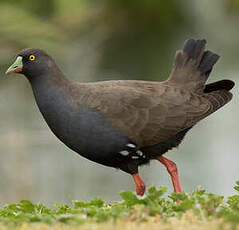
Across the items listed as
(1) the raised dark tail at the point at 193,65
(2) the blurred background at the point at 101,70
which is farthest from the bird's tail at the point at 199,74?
(2) the blurred background at the point at 101,70

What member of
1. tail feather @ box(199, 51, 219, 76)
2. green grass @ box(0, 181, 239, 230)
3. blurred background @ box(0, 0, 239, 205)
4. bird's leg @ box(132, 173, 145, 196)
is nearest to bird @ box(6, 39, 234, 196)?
bird's leg @ box(132, 173, 145, 196)

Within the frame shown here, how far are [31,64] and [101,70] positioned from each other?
29.0 feet

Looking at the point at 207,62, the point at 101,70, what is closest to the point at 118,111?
the point at 207,62

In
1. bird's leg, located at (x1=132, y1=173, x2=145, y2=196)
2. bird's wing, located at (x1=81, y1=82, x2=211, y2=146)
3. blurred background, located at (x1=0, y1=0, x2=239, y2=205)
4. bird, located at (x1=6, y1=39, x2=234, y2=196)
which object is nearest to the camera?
bird, located at (x1=6, y1=39, x2=234, y2=196)

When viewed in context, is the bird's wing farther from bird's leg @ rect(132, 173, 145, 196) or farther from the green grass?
the green grass

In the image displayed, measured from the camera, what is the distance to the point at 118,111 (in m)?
5.64

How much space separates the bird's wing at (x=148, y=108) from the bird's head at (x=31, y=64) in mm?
539

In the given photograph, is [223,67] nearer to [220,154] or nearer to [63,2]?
[220,154]

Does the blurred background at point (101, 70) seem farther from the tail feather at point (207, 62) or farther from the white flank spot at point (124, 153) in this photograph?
the white flank spot at point (124, 153)

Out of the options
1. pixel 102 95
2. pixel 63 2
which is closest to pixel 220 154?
pixel 63 2

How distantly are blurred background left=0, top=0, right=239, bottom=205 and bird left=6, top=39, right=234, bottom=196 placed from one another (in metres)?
4.87

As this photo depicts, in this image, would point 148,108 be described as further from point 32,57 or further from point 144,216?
point 144,216

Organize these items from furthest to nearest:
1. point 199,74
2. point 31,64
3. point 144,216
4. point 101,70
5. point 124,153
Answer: point 101,70
point 199,74
point 31,64
point 124,153
point 144,216

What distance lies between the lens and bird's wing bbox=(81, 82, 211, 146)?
18.5 ft
